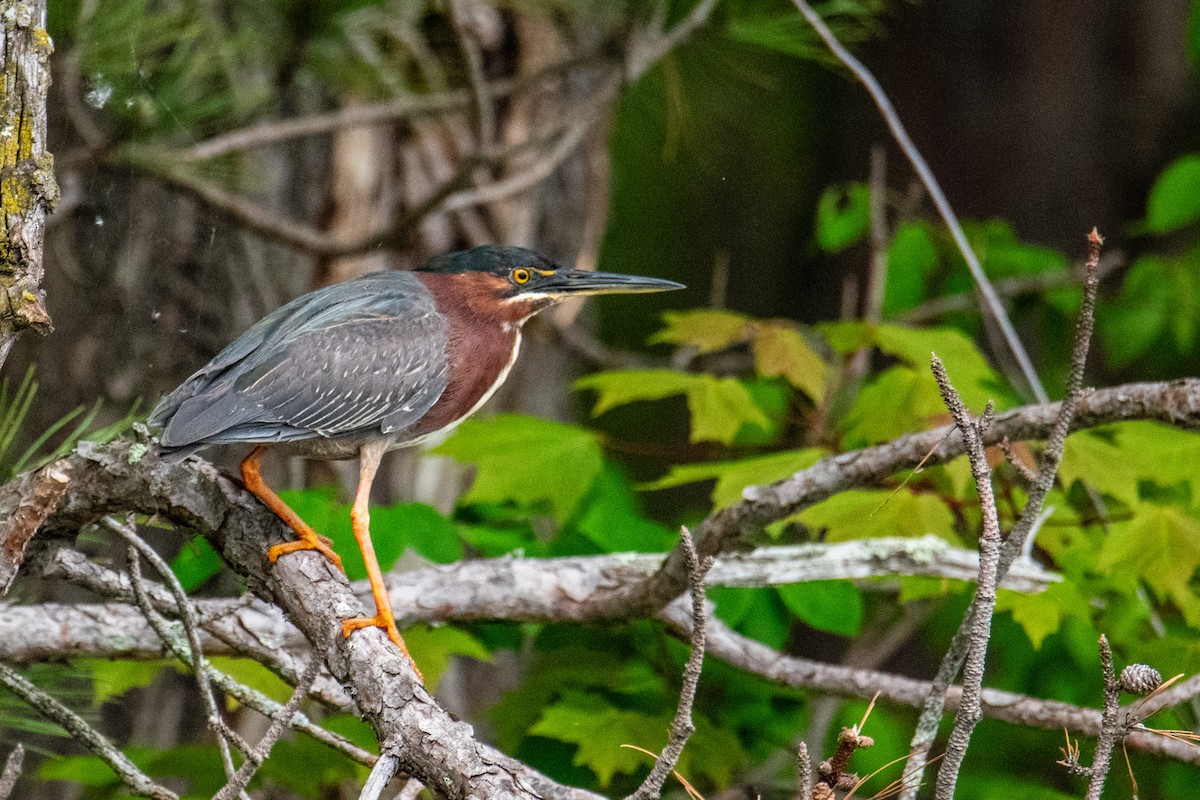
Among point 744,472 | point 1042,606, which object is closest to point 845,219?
point 744,472

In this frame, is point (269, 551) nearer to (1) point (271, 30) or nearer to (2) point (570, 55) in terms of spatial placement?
(1) point (271, 30)

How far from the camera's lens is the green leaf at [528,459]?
2785 millimetres

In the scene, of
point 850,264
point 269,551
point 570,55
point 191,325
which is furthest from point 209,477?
point 850,264

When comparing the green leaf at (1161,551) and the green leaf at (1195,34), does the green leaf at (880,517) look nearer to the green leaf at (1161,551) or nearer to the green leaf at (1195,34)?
the green leaf at (1161,551)

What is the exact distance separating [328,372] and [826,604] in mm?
1265

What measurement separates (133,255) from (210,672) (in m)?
2.28

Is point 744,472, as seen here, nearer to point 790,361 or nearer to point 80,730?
point 790,361

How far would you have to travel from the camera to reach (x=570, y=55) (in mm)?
4566

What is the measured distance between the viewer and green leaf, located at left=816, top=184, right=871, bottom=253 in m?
4.06

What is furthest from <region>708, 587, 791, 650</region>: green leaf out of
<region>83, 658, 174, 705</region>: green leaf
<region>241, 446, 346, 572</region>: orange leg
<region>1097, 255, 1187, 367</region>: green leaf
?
<region>1097, 255, 1187, 367</region>: green leaf

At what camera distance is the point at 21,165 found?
156 cm

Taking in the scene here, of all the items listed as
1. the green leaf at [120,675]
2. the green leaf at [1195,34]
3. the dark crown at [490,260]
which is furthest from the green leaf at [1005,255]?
the green leaf at [120,675]

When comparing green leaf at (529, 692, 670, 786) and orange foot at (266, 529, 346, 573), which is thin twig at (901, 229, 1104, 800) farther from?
orange foot at (266, 529, 346, 573)

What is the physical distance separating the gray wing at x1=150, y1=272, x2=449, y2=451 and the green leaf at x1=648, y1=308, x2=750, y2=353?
29.6 inches
